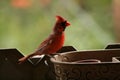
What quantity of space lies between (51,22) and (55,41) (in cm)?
33

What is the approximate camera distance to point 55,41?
1.73 m

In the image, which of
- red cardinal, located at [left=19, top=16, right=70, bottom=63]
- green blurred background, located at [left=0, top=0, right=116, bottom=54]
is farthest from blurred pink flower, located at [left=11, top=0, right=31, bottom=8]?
red cardinal, located at [left=19, top=16, right=70, bottom=63]

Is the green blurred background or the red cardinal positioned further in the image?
the green blurred background

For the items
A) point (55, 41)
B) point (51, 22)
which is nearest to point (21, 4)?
point (51, 22)

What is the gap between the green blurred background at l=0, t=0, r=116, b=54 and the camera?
2004 mm

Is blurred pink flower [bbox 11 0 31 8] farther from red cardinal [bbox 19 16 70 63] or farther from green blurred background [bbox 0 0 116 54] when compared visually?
red cardinal [bbox 19 16 70 63]

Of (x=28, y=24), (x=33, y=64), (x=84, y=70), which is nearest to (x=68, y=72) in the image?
(x=84, y=70)

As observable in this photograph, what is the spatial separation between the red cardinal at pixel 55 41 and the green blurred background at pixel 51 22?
0.83ft

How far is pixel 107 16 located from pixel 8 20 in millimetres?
451

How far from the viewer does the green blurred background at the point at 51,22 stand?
78.9 inches

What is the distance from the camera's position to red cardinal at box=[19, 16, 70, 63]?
1717 millimetres

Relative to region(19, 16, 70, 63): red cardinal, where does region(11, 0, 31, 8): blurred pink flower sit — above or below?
above

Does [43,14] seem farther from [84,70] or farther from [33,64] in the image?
[84,70]

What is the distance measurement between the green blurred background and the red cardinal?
25 centimetres
